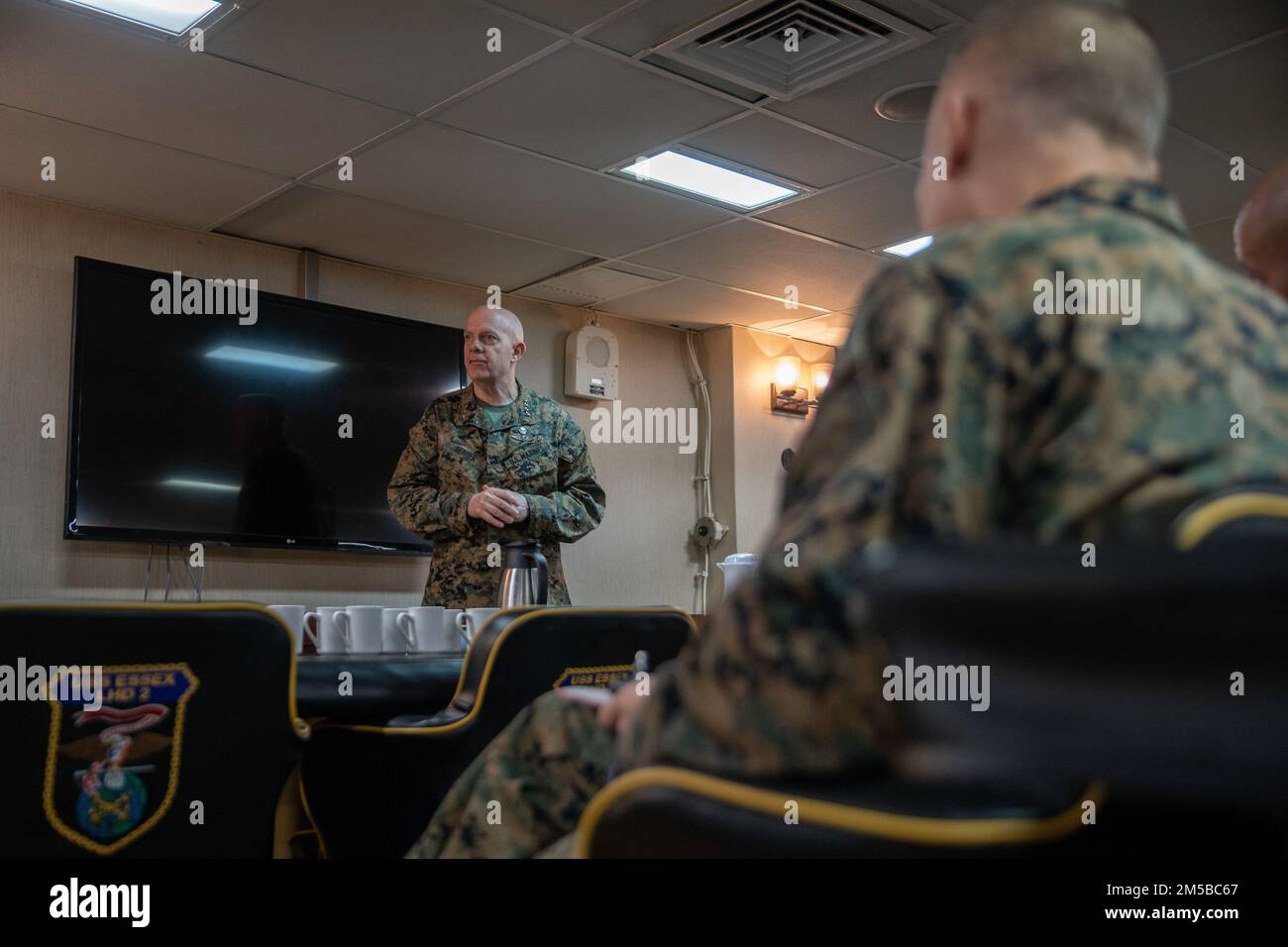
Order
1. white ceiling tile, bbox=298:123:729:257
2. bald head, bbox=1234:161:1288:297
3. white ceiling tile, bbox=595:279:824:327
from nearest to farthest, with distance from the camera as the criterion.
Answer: bald head, bbox=1234:161:1288:297
white ceiling tile, bbox=298:123:729:257
white ceiling tile, bbox=595:279:824:327

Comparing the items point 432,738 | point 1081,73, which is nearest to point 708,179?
point 432,738

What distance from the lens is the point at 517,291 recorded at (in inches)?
239

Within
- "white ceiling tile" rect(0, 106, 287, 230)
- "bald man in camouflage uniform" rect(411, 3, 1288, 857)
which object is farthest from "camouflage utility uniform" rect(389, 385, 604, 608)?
"bald man in camouflage uniform" rect(411, 3, 1288, 857)

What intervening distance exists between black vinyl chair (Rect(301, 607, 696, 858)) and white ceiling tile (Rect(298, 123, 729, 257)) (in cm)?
263

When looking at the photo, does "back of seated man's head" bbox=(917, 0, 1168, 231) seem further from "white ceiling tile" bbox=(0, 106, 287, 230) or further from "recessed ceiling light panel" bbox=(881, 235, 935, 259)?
"recessed ceiling light panel" bbox=(881, 235, 935, 259)

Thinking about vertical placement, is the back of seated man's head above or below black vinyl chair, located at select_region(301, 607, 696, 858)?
above

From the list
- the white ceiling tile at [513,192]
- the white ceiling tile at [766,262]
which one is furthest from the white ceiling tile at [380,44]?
the white ceiling tile at [766,262]

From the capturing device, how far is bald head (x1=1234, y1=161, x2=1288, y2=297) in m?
1.64

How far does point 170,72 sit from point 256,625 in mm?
2648

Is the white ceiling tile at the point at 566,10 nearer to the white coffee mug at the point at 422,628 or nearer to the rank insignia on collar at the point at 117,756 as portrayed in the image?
the white coffee mug at the point at 422,628

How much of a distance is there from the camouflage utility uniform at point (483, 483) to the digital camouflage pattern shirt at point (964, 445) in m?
2.75

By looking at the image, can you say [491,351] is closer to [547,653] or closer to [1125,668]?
[547,653]

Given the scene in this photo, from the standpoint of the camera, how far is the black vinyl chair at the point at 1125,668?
575 millimetres
